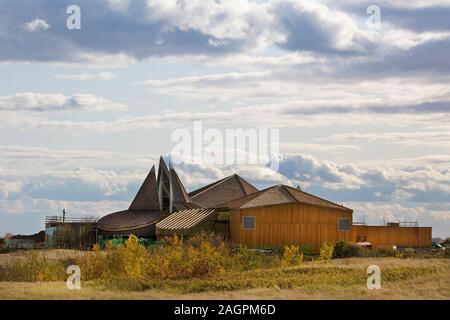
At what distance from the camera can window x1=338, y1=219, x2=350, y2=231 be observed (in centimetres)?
6200

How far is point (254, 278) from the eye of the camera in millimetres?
31891

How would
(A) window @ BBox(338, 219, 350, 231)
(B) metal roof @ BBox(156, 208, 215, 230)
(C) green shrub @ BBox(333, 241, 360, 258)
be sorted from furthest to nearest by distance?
(B) metal roof @ BBox(156, 208, 215, 230)
(A) window @ BBox(338, 219, 350, 231)
(C) green shrub @ BBox(333, 241, 360, 258)

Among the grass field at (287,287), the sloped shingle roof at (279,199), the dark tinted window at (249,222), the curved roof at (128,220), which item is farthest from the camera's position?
the curved roof at (128,220)

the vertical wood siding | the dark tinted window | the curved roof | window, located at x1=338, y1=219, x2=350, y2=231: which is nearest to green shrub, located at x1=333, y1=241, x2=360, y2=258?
the vertical wood siding

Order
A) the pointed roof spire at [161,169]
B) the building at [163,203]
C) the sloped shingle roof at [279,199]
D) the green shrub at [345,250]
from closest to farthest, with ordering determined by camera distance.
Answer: the green shrub at [345,250], the sloped shingle roof at [279,199], the building at [163,203], the pointed roof spire at [161,169]

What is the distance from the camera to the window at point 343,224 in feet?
203

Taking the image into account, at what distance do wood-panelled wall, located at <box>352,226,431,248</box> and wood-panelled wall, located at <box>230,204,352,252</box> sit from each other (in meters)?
7.03

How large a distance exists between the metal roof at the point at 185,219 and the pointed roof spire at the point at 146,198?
10078 mm

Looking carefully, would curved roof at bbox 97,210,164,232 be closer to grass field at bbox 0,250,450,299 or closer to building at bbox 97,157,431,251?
building at bbox 97,157,431,251

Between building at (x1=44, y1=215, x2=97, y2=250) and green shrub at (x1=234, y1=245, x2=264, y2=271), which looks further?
building at (x1=44, y1=215, x2=97, y2=250)

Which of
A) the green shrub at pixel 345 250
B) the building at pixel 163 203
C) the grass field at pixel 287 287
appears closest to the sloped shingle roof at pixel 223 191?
the building at pixel 163 203

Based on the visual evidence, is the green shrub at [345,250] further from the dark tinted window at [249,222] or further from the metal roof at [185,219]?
the metal roof at [185,219]

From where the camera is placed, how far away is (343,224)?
204ft
